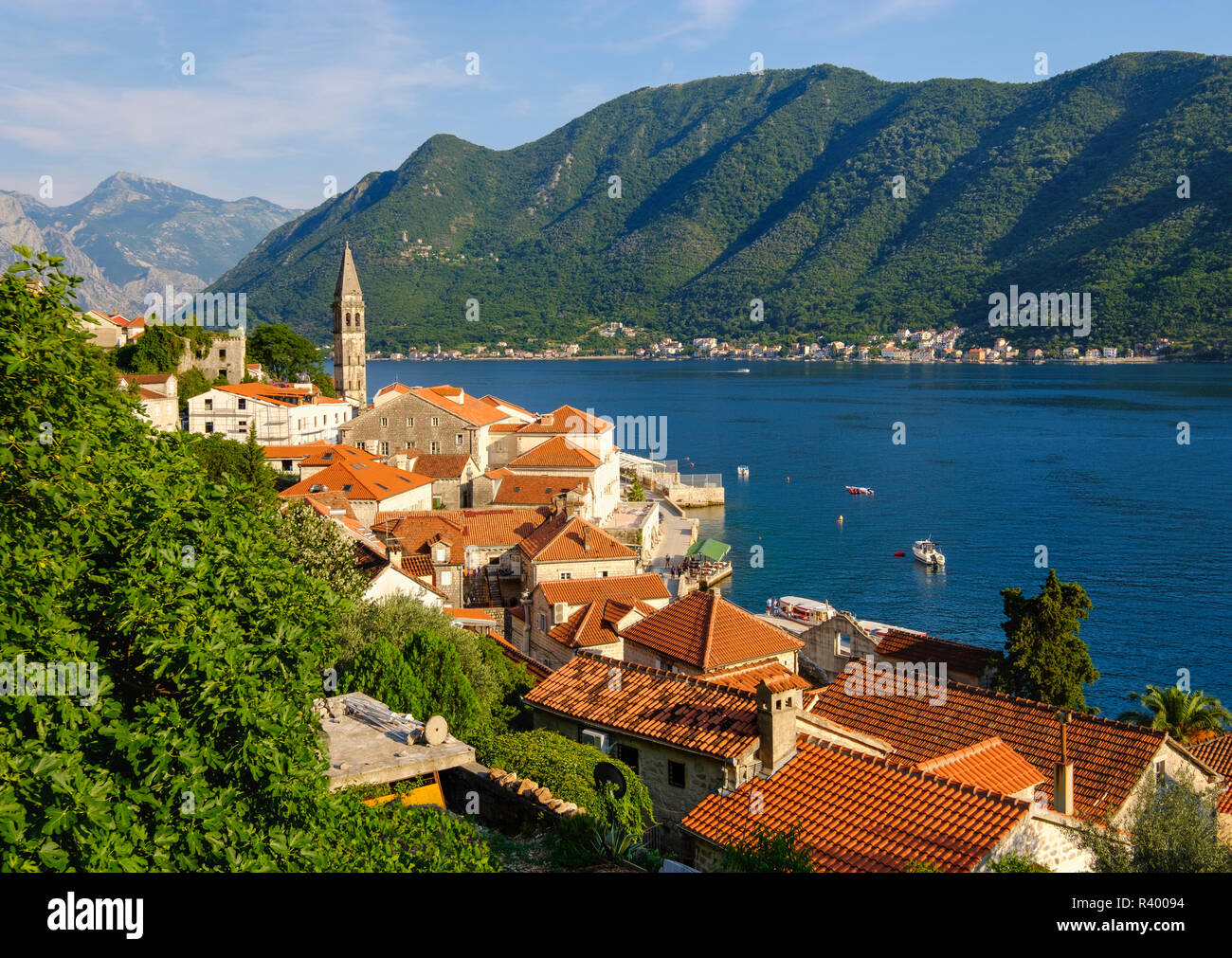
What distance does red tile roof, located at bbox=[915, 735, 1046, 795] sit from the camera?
13.5 meters

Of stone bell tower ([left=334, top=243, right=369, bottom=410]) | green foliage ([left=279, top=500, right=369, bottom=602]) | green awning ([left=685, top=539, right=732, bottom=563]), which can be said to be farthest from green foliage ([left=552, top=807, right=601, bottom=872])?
stone bell tower ([left=334, top=243, right=369, bottom=410])

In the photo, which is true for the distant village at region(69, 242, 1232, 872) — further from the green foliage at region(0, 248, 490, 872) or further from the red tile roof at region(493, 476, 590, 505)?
the green foliage at region(0, 248, 490, 872)

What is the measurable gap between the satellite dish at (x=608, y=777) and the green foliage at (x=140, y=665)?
14.4ft

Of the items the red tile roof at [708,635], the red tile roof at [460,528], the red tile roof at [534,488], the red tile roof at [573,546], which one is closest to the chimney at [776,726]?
the red tile roof at [708,635]

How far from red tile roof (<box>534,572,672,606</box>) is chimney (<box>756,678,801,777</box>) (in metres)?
16.0

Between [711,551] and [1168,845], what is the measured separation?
4353 cm

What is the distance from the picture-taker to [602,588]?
29719 millimetres

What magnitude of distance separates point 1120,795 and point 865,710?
4.68m

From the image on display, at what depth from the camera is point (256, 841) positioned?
20.4 feet

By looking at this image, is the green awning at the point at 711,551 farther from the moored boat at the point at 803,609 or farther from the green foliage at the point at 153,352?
the green foliage at the point at 153,352

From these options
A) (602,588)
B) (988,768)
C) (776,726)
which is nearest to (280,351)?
(602,588)

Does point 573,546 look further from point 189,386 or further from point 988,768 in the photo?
point 189,386
